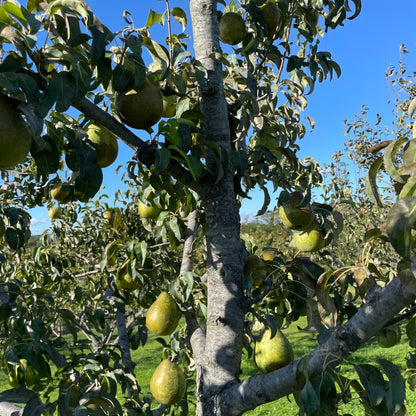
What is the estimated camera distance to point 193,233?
6.72 feet

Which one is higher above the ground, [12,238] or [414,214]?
[12,238]

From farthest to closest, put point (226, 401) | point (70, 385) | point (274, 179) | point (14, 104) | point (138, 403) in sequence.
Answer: point (138, 403) < point (70, 385) < point (274, 179) < point (226, 401) < point (14, 104)

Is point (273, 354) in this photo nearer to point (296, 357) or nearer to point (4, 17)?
point (4, 17)

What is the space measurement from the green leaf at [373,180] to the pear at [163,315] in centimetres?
149

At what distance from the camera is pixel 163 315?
6.97ft

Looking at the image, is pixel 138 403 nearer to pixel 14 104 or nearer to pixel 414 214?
pixel 14 104

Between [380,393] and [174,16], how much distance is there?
1513 mm

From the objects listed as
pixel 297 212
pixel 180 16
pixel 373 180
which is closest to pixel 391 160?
pixel 373 180

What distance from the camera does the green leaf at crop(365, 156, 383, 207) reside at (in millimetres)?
853

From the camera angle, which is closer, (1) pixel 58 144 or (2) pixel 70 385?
(1) pixel 58 144

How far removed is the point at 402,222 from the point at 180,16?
1.35m

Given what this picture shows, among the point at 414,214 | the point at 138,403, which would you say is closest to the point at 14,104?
the point at 414,214

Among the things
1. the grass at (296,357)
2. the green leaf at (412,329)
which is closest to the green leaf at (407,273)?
the green leaf at (412,329)

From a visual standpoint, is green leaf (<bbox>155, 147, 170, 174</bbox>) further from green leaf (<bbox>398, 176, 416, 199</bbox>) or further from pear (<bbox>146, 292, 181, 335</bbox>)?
pear (<bbox>146, 292, 181, 335</bbox>)
